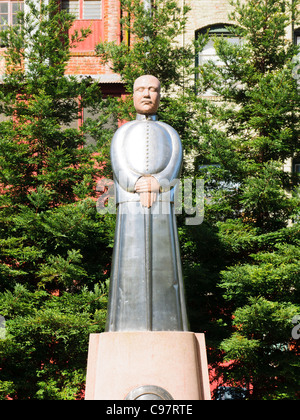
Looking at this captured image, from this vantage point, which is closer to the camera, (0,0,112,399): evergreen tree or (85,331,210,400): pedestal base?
(85,331,210,400): pedestal base

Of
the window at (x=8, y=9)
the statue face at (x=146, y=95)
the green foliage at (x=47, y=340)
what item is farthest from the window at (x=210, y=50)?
the statue face at (x=146, y=95)

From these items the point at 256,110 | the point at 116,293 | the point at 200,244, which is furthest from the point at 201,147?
the point at 116,293

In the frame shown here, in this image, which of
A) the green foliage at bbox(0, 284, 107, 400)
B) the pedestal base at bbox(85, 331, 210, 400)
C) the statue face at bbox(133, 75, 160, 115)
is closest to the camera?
the pedestal base at bbox(85, 331, 210, 400)

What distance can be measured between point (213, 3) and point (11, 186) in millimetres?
8989

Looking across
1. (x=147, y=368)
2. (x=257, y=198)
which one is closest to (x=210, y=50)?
(x=257, y=198)

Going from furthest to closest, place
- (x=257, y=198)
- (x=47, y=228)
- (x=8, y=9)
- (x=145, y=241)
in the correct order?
(x=8, y=9) < (x=257, y=198) < (x=47, y=228) < (x=145, y=241)

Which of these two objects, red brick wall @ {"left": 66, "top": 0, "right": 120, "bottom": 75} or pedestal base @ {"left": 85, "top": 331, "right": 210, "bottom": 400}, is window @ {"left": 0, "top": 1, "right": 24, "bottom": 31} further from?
pedestal base @ {"left": 85, "top": 331, "right": 210, "bottom": 400}

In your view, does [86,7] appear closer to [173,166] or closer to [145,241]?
[173,166]

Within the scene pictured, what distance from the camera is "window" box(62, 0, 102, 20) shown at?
768 inches

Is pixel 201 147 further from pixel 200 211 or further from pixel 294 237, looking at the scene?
pixel 294 237

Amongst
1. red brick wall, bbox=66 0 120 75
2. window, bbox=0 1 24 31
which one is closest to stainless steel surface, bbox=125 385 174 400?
red brick wall, bbox=66 0 120 75

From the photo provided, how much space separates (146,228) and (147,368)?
5.97 feet

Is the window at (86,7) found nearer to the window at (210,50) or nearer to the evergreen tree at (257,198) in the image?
the window at (210,50)

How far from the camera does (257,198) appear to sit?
1372 centimetres
